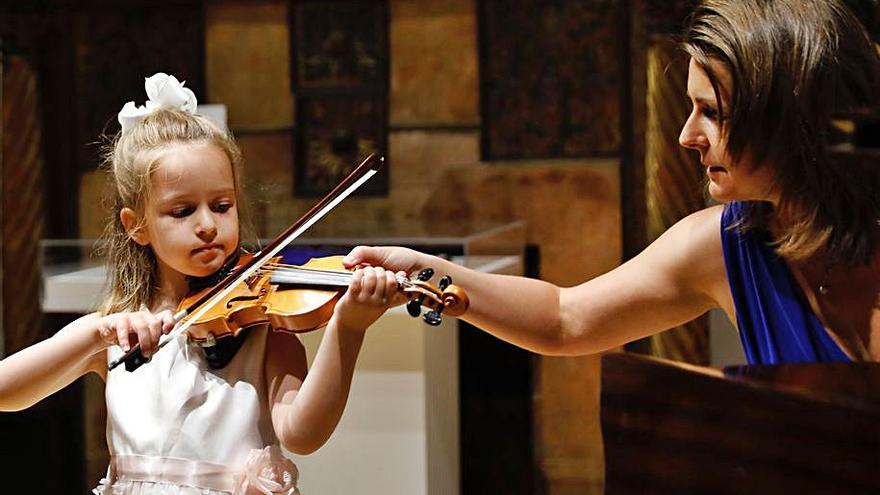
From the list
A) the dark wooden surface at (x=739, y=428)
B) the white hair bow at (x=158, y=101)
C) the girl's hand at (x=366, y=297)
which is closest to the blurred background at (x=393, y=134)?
the white hair bow at (x=158, y=101)

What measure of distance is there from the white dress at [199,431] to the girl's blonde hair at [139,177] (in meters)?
0.13

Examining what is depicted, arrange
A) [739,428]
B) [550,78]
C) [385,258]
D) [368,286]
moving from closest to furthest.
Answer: [739,428]
[368,286]
[385,258]
[550,78]

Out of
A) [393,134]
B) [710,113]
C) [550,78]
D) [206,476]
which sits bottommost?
[206,476]

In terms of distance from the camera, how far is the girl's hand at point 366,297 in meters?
1.29

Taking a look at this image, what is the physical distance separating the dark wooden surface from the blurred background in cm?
235

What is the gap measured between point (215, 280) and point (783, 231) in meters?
0.76

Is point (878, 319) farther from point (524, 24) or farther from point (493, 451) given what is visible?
point (524, 24)

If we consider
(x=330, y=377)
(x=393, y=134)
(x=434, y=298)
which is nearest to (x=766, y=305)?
Answer: (x=434, y=298)

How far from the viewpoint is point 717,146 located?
4.68ft

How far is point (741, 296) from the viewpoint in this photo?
153 centimetres

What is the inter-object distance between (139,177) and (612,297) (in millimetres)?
690

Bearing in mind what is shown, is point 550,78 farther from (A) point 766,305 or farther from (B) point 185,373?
(B) point 185,373

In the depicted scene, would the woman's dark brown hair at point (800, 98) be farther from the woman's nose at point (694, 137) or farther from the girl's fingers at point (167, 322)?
the girl's fingers at point (167, 322)

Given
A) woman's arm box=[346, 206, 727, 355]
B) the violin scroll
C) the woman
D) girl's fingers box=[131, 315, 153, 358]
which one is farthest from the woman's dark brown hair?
girl's fingers box=[131, 315, 153, 358]
